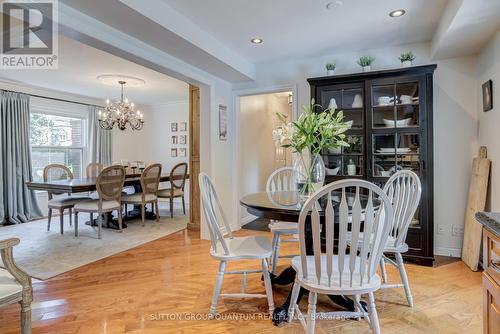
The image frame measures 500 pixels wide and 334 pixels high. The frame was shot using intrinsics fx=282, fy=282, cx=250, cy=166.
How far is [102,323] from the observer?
1.85m

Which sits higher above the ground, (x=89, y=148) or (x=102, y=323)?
(x=89, y=148)

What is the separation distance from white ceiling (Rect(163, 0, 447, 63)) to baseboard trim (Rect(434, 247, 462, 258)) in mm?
2281

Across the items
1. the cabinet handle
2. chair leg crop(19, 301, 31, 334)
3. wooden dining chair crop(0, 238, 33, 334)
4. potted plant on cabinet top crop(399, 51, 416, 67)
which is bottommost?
chair leg crop(19, 301, 31, 334)

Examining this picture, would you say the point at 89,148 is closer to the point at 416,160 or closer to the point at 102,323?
the point at 102,323

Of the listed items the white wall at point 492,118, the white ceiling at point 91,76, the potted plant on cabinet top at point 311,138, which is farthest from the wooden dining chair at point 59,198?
the white wall at point 492,118

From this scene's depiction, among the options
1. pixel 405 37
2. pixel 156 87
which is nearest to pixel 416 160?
pixel 405 37

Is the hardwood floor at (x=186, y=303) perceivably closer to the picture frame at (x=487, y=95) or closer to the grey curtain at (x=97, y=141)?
the picture frame at (x=487, y=95)

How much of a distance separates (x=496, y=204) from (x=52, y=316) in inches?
145

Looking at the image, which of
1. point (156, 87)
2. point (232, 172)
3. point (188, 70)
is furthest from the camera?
point (156, 87)

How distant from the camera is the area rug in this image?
2889mm

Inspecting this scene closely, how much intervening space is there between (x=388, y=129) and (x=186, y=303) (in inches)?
101

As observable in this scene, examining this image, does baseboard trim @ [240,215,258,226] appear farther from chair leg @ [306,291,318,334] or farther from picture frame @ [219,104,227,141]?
chair leg @ [306,291,318,334]

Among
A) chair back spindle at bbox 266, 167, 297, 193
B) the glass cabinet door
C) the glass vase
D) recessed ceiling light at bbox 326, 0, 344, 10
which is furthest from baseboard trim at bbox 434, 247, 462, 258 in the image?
recessed ceiling light at bbox 326, 0, 344, 10

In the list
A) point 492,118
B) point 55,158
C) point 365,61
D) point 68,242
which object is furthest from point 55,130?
point 492,118
